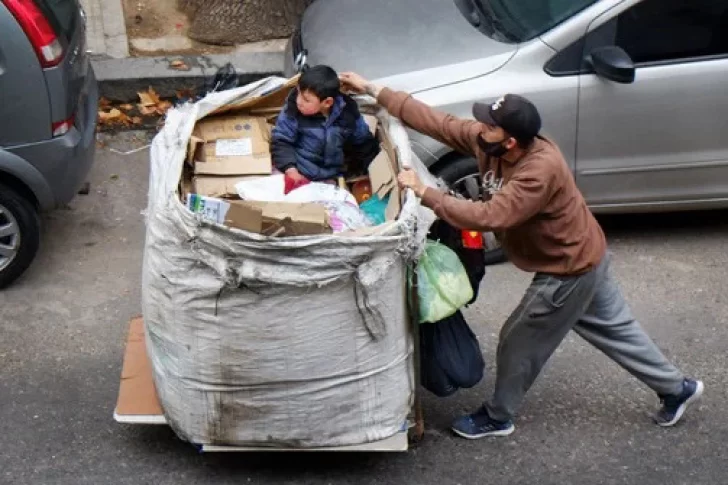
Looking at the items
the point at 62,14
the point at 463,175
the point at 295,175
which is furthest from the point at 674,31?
the point at 62,14

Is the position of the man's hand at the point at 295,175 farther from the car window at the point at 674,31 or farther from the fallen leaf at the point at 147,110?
the fallen leaf at the point at 147,110

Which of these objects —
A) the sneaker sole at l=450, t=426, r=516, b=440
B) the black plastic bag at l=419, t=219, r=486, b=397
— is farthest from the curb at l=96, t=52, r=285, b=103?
the sneaker sole at l=450, t=426, r=516, b=440

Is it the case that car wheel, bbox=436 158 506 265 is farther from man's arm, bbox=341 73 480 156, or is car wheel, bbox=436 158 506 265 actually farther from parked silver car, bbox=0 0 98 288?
parked silver car, bbox=0 0 98 288

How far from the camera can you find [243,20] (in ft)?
26.4

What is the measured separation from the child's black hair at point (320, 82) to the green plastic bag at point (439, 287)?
0.78 m

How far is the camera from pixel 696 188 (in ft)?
19.0

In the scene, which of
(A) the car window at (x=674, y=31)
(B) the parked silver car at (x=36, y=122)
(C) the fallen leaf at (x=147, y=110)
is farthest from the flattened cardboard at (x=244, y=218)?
(C) the fallen leaf at (x=147, y=110)

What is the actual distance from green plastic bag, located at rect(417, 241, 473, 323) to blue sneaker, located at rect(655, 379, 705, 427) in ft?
3.70

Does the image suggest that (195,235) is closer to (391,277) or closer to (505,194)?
(391,277)

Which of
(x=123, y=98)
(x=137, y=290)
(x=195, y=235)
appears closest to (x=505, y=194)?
(x=195, y=235)

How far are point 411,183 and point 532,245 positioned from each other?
1.83ft

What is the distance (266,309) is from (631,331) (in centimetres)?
157

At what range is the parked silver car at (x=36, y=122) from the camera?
491cm

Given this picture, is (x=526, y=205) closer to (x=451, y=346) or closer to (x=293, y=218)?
(x=451, y=346)
